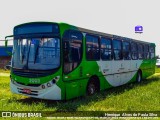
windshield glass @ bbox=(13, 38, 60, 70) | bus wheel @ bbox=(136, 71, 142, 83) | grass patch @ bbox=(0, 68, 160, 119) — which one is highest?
windshield glass @ bbox=(13, 38, 60, 70)

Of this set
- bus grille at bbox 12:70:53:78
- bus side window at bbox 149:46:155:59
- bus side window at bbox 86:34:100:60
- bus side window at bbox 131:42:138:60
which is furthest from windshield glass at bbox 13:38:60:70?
bus side window at bbox 149:46:155:59

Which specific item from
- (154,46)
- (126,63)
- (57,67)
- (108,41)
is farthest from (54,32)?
(154,46)

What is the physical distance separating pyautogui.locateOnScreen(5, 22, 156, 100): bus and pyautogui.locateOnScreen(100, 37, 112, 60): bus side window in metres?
0.04

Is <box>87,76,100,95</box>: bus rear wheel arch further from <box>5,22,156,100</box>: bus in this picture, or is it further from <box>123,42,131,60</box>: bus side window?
<box>123,42,131,60</box>: bus side window

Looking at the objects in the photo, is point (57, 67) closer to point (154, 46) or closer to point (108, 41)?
point (108, 41)

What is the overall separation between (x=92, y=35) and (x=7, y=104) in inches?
175

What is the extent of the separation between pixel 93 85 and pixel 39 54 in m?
3.27

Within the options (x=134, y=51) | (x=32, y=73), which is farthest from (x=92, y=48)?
(x=134, y=51)

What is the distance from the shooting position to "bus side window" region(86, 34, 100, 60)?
10760 mm

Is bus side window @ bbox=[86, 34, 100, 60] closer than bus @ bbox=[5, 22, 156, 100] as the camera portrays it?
No

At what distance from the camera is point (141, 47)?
17.8 meters

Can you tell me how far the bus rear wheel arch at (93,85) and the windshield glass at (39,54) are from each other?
8.26 feet

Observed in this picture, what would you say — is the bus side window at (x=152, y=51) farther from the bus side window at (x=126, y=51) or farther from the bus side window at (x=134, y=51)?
the bus side window at (x=126, y=51)

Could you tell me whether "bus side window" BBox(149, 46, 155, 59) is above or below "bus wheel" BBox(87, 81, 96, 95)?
above
